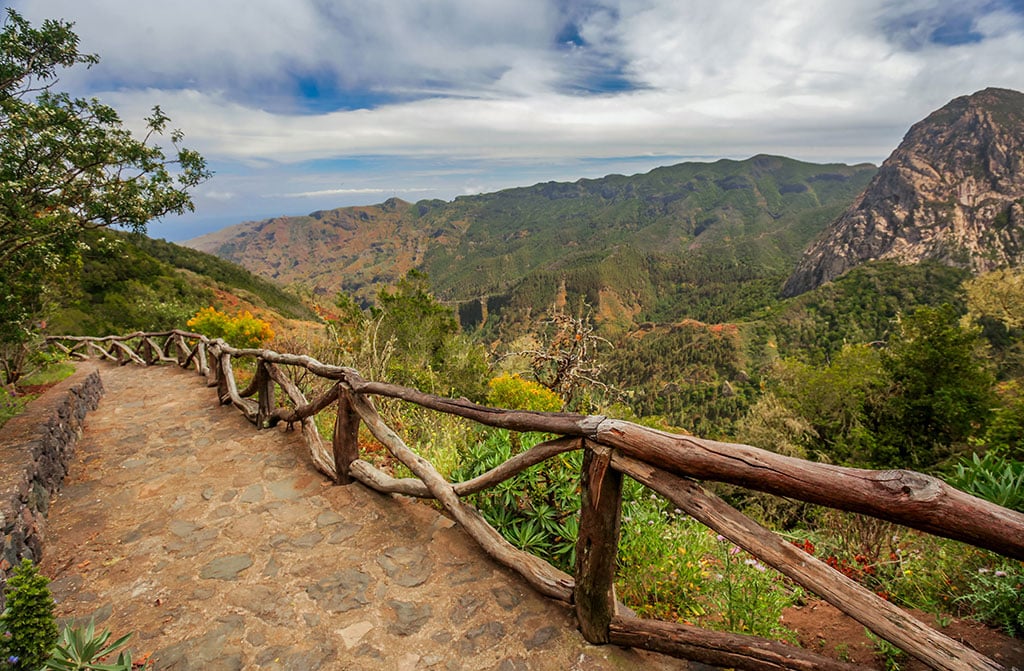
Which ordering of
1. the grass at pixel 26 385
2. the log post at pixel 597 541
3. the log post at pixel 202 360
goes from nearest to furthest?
the log post at pixel 597 541 < the grass at pixel 26 385 < the log post at pixel 202 360

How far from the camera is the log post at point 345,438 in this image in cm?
372

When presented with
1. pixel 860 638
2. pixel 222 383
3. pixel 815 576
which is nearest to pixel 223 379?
pixel 222 383

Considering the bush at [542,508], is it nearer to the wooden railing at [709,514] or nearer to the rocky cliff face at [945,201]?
the wooden railing at [709,514]

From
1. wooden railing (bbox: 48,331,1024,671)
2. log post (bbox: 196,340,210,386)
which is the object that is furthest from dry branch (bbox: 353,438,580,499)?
log post (bbox: 196,340,210,386)

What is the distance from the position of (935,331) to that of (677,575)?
50.2 feet

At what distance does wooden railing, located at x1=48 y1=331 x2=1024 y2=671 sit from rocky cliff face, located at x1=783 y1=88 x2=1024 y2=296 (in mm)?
128944

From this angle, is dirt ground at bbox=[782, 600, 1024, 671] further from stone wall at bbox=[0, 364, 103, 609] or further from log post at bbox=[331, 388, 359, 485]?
stone wall at bbox=[0, 364, 103, 609]

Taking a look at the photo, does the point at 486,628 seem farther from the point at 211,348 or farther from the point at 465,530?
the point at 211,348

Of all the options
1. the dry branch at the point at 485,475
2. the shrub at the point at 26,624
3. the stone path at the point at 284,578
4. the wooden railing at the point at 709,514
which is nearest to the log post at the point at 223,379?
the stone path at the point at 284,578

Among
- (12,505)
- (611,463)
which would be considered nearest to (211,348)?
(12,505)

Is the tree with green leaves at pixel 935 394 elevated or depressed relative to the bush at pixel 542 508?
depressed

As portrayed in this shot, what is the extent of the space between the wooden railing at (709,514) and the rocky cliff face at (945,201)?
128944 mm

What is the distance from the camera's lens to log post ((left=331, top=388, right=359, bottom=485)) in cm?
372

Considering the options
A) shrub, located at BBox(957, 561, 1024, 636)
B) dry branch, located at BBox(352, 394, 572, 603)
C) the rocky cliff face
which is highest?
the rocky cliff face
